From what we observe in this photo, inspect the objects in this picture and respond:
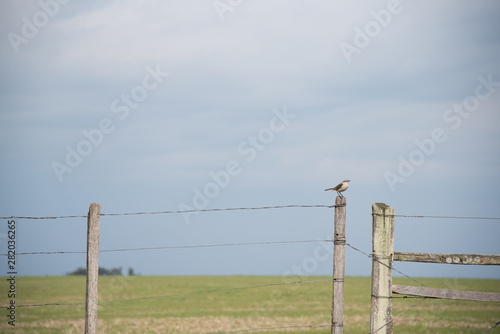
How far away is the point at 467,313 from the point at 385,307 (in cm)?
2193

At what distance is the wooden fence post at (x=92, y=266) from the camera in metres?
8.58

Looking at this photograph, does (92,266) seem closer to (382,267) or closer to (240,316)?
(382,267)

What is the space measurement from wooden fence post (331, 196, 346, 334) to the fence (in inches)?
19.1

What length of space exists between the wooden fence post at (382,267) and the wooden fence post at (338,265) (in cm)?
49

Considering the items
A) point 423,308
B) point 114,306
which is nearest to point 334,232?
point 423,308

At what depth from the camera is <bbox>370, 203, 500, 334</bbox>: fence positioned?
8.52 m

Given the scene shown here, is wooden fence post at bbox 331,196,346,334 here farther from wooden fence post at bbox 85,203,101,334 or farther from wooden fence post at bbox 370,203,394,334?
wooden fence post at bbox 85,203,101,334

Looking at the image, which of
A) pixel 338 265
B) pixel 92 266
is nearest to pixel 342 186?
pixel 338 265

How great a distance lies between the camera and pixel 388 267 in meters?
8.70

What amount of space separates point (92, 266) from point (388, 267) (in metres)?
4.66

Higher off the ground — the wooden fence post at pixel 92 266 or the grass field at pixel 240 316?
the wooden fence post at pixel 92 266

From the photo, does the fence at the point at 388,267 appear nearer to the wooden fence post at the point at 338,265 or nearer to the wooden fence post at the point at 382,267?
the wooden fence post at the point at 382,267

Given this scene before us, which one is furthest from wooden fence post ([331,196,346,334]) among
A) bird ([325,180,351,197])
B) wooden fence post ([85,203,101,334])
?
wooden fence post ([85,203,101,334])

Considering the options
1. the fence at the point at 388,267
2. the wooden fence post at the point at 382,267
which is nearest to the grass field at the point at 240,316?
the fence at the point at 388,267
